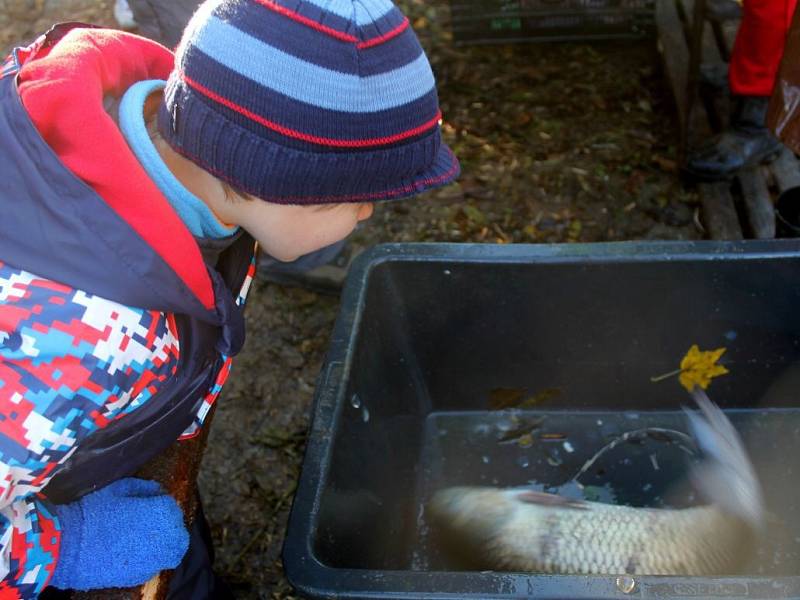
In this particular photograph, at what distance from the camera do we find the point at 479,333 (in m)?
2.12

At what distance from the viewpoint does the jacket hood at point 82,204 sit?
116 centimetres

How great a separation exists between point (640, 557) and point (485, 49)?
299 cm

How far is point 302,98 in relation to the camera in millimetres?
1197

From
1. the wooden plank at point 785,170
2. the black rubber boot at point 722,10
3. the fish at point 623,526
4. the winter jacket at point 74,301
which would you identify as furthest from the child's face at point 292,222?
the black rubber boot at point 722,10

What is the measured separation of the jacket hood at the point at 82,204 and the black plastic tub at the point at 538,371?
0.50 meters

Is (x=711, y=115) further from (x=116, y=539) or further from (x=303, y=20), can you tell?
(x=116, y=539)

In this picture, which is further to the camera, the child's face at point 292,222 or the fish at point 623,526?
the fish at point 623,526

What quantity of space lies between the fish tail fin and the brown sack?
30.5 inches

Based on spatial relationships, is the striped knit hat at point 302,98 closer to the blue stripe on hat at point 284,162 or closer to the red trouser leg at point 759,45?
the blue stripe on hat at point 284,162

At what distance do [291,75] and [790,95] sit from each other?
1.70 meters

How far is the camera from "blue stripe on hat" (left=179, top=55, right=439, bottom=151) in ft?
3.93

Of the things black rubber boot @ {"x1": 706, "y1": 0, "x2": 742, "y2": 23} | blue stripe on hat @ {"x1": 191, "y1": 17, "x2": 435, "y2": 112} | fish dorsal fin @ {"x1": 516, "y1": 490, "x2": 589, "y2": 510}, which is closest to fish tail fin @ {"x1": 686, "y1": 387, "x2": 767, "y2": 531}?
fish dorsal fin @ {"x1": 516, "y1": 490, "x2": 589, "y2": 510}

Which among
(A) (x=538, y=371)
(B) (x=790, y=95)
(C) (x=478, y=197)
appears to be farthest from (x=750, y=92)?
(A) (x=538, y=371)

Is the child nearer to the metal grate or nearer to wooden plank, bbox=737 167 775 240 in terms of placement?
wooden plank, bbox=737 167 775 240
